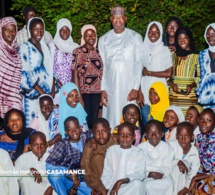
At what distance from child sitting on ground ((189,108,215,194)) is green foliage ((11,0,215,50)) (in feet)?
7.23

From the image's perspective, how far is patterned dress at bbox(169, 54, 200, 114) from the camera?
8.77m

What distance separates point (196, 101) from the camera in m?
8.88

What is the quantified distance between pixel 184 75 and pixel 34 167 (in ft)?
8.26

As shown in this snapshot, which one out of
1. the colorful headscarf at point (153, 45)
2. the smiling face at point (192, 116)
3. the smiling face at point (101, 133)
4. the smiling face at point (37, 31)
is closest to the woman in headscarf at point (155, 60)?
the colorful headscarf at point (153, 45)

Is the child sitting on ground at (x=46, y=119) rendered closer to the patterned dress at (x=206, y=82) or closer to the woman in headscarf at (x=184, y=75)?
the woman in headscarf at (x=184, y=75)

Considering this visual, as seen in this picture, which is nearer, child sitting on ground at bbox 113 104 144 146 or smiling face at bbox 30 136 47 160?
smiling face at bbox 30 136 47 160

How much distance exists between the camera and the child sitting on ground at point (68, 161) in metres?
7.48

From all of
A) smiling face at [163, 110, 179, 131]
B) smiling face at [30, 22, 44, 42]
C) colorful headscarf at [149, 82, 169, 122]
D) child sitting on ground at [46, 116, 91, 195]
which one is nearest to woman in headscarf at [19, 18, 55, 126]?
smiling face at [30, 22, 44, 42]

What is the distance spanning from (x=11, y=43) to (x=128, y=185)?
278 centimetres

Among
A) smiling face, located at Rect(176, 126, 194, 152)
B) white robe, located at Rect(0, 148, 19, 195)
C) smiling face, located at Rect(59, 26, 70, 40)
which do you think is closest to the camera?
white robe, located at Rect(0, 148, 19, 195)

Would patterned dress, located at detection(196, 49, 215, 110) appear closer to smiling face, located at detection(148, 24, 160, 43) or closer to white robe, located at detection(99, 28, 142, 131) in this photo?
smiling face, located at detection(148, 24, 160, 43)

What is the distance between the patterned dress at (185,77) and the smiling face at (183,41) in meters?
0.17

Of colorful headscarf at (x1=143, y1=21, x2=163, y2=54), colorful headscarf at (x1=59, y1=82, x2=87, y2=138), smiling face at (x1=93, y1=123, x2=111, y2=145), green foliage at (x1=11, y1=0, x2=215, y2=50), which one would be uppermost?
green foliage at (x1=11, y1=0, x2=215, y2=50)

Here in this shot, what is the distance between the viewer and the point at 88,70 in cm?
888
